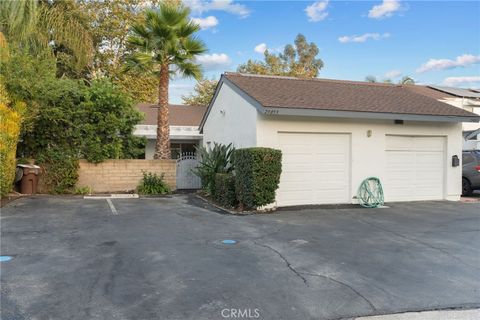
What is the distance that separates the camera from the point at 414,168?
13.7 meters

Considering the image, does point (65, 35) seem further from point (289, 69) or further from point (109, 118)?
point (289, 69)

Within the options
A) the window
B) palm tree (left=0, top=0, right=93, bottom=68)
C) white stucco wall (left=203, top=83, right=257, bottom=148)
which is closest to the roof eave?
white stucco wall (left=203, top=83, right=257, bottom=148)

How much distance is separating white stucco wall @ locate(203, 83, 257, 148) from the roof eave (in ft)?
3.15

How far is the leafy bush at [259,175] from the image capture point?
10789mm

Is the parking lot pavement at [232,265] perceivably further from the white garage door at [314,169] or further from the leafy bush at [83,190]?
the leafy bush at [83,190]

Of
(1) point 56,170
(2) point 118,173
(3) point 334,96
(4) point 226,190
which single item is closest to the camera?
(4) point 226,190

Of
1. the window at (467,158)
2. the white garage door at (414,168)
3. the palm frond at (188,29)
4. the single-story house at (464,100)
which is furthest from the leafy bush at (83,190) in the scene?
the single-story house at (464,100)

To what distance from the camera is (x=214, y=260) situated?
6195mm

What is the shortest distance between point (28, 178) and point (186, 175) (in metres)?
6.34

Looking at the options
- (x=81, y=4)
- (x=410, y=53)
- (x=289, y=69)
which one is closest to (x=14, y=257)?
(x=410, y=53)

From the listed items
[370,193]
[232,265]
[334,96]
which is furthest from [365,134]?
[232,265]

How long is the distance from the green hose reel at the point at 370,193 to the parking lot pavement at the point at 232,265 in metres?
2.12

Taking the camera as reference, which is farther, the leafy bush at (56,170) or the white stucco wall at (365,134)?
the leafy bush at (56,170)

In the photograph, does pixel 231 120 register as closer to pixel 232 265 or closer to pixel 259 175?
pixel 259 175
